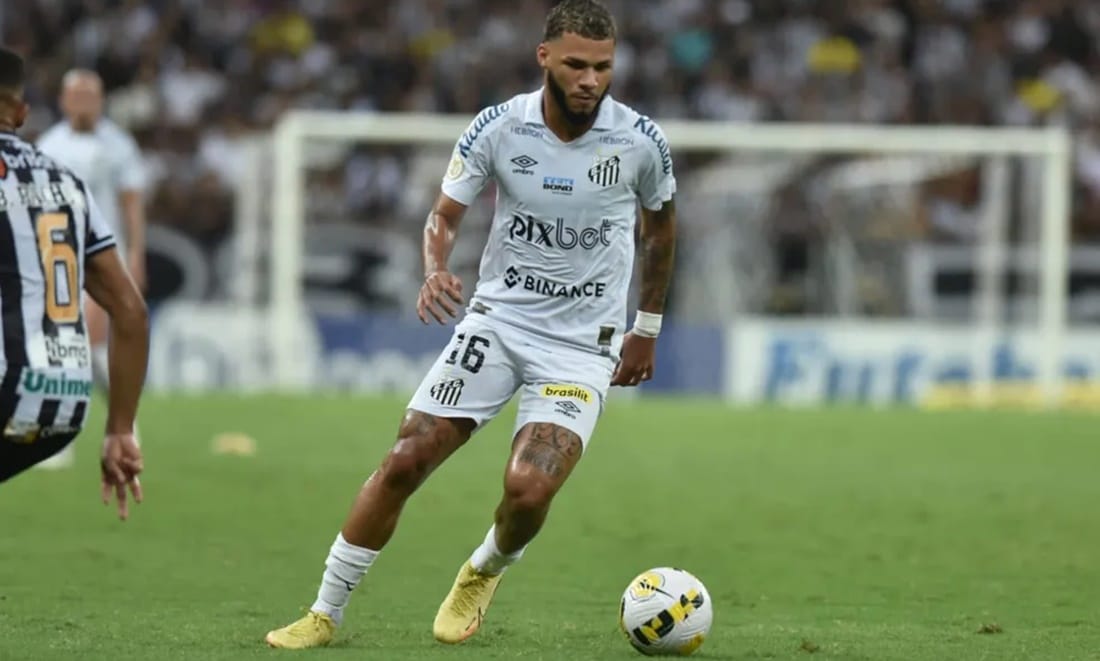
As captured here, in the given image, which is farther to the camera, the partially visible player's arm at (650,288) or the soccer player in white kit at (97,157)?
the soccer player in white kit at (97,157)

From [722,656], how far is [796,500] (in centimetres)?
656

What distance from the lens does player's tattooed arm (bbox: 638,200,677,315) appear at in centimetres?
812

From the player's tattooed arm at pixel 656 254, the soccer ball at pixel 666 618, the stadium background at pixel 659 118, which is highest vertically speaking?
the stadium background at pixel 659 118

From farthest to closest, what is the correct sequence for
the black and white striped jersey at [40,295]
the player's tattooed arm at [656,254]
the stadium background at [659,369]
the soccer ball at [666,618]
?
the stadium background at [659,369] < the player's tattooed arm at [656,254] < the soccer ball at [666,618] < the black and white striped jersey at [40,295]

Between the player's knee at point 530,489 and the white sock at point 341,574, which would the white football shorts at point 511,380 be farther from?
the white sock at point 341,574

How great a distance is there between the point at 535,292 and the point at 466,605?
129 cm

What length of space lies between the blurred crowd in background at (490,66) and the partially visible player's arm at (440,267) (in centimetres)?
1702

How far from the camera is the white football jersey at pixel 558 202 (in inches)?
311

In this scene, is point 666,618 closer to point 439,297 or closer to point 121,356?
point 439,297

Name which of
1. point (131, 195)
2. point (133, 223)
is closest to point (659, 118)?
point (131, 195)

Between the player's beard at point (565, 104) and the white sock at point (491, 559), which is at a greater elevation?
the player's beard at point (565, 104)

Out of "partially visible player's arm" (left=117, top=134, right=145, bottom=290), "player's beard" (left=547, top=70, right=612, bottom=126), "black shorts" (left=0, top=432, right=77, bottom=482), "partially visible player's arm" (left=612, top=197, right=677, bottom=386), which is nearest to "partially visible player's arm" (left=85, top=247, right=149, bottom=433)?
"black shorts" (left=0, top=432, right=77, bottom=482)

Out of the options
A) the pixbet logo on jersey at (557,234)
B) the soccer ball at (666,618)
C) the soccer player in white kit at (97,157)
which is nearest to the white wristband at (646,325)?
the pixbet logo on jersey at (557,234)

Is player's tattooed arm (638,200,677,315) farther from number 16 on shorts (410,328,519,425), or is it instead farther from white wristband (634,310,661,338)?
number 16 on shorts (410,328,519,425)
